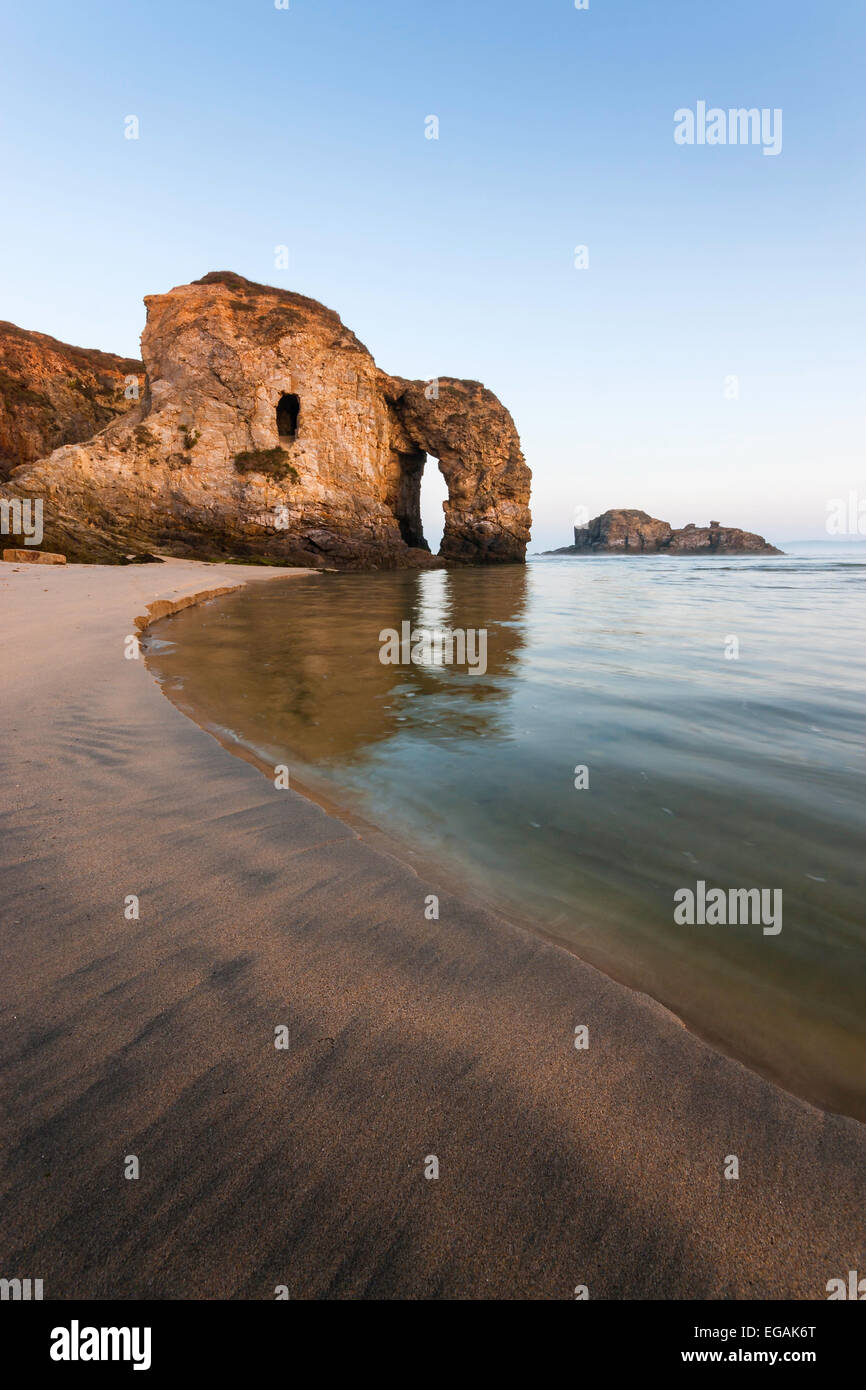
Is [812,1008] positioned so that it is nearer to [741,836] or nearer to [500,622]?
[741,836]

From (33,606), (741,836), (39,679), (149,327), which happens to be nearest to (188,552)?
(149,327)

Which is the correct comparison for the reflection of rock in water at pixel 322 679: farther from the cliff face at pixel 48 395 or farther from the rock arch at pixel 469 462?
the cliff face at pixel 48 395

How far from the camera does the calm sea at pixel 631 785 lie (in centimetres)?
243

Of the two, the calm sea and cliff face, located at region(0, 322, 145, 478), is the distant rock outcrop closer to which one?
cliff face, located at region(0, 322, 145, 478)

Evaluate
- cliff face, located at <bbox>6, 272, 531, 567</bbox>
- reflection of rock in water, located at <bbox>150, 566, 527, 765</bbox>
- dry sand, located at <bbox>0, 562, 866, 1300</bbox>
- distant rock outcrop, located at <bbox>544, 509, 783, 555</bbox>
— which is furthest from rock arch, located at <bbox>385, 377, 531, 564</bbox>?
distant rock outcrop, located at <bbox>544, 509, 783, 555</bbox>

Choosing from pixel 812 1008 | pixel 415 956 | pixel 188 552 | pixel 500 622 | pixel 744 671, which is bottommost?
pixel 812 1008

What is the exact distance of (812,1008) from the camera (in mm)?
2279

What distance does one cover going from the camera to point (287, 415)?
140 feet

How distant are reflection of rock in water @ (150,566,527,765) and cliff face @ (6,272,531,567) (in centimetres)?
2390

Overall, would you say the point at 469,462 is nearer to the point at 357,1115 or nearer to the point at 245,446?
the point at 245,446

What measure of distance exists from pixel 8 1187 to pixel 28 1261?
19 cm

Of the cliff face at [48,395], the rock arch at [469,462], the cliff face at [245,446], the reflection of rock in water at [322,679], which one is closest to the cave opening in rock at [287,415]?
the cliff face at [245,446]

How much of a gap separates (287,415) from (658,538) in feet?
310

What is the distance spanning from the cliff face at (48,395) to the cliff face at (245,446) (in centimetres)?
834
